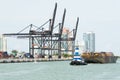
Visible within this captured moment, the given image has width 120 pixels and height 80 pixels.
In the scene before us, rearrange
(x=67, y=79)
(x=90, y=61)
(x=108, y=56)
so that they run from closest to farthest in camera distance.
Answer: (x=67, y=79), (x=90, y=61), (x=108, y=56)

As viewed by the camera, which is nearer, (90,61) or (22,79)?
(22,79)

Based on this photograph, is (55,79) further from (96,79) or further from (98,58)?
(98,58)

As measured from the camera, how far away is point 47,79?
74.9 metres

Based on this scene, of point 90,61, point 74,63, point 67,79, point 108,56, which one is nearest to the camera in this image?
point 67,79

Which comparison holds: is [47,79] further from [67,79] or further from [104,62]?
[104,62]

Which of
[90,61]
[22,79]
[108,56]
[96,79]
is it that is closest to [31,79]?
[22,79]

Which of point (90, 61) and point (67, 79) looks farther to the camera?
point (90, 61)

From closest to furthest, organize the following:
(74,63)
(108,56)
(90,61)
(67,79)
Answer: (67,79)
(74,63)
(90,61)
(108,56)

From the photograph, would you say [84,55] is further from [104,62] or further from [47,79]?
[47,79]

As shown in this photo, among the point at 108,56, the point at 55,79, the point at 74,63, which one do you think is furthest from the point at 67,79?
the point at 108,56

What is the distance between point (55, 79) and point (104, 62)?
84921mm

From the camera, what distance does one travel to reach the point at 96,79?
7506 centimetres

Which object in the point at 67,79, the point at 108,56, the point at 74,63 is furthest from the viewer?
the point at 108,56

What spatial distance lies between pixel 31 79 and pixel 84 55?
7835 cm
